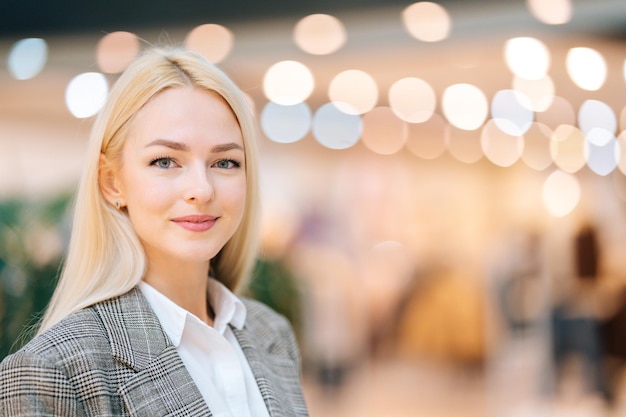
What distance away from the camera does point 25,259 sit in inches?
136

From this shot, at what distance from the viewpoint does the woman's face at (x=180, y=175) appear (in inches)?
57.5

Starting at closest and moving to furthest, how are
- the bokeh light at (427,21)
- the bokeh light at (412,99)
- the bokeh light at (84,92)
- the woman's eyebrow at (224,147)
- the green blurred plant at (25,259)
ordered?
the woman's eyebrow at (224,147)
the green blurred plant at (25,259)
the bokeh light at (427,21)
the bokeh light at (84,92)
the bokeh light at (412,99)

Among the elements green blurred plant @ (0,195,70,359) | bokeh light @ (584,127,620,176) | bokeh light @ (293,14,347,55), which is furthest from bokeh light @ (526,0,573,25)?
green blurred plant @ (0,195,70,359)

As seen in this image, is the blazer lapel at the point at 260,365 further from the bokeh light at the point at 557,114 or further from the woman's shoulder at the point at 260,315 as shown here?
the bokeh light at the point at 557,114

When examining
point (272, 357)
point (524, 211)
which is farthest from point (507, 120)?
point (272, 357)

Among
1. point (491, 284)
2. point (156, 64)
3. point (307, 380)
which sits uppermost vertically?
point (156, 64)

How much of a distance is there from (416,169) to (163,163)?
24.5ft

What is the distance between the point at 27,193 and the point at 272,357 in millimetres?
2523

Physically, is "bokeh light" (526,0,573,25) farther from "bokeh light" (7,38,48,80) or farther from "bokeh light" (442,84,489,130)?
"bokeh light" (7,38,48,80)

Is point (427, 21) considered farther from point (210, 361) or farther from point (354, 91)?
point (210, 361)

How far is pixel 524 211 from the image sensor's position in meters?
8.02

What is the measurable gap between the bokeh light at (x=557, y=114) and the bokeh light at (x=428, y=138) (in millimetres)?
1067

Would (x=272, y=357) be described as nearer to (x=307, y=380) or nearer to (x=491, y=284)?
(x=307, y=380)

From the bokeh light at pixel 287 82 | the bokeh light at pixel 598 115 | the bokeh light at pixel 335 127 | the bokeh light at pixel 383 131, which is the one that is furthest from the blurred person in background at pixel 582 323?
the bokeh light at pixel 287 82
